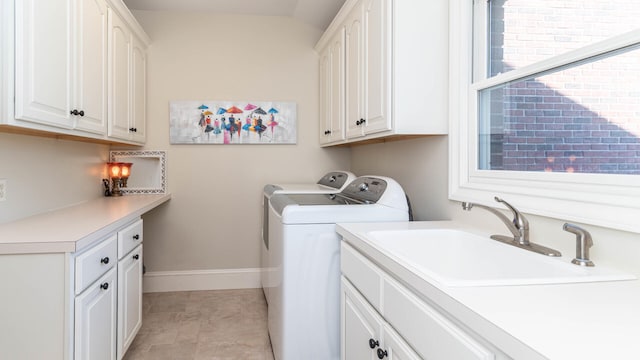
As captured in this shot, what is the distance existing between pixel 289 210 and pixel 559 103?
47.6 inches

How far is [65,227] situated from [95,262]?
→ 0.67ft

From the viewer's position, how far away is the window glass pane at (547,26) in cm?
122

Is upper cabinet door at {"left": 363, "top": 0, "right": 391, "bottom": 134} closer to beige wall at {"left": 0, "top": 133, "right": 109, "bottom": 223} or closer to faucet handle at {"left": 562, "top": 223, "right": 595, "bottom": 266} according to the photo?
faucet handle at {"left": 562, "top": 223, "right": 595, "bottom": 266}

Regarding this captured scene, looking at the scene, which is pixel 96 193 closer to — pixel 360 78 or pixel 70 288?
pixel 70 288

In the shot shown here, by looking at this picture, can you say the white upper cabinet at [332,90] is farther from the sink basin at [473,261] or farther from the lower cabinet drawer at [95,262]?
the lower cabinet drawer at [95,262]

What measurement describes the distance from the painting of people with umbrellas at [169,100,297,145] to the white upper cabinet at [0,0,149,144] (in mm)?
479

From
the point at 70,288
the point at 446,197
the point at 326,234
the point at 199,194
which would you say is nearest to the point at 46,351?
the point at 70,288

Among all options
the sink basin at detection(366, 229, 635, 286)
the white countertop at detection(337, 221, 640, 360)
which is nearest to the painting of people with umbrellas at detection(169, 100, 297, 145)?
the sink basin at detection(366, 229, 635, 286)

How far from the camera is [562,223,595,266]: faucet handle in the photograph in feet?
3.76

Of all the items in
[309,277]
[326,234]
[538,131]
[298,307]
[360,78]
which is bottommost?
[298,307]

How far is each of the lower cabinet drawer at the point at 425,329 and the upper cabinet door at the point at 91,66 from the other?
180 cm

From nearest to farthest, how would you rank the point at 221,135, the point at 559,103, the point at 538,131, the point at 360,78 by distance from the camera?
the point at 559,103 → the point at 538,131 → the point at 360,78 → the point at 221,135

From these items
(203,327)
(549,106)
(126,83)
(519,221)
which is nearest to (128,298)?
(203,327)

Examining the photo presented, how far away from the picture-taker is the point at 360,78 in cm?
238
